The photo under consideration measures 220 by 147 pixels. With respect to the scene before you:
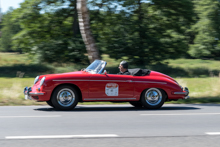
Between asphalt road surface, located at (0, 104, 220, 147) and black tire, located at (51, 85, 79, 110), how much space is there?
24 cm

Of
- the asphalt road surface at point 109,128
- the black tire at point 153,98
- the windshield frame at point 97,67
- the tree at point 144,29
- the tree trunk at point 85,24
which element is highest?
the tree at point 144,29

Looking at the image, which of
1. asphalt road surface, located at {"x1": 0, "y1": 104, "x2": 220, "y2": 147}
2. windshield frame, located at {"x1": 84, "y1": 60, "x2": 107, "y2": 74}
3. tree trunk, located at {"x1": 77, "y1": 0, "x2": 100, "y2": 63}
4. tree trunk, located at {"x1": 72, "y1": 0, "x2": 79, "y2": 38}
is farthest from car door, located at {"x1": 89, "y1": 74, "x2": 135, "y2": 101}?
tree trunk, located at {"x1": 72, "y1": 0, "x2": 79, "y2": 38}

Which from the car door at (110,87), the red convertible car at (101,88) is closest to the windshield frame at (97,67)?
the red convertible car at (101,88)

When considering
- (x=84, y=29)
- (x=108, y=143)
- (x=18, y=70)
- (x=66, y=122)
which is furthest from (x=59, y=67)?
(x=108, y=143)

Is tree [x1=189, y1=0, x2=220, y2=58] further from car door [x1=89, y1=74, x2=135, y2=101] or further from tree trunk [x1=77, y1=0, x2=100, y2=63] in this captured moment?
car door [x1=89, y1=74, x2=135, y2=101]

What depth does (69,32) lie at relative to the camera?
26.8 metres

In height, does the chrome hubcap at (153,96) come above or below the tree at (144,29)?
below

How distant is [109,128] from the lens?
661 centimetres

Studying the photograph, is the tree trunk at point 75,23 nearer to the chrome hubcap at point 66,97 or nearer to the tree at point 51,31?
the tree at point 51,31

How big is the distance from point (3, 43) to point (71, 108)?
55.7 m

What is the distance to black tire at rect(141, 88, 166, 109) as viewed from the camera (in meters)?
9.47

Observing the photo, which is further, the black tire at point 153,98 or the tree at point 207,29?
the tree at point 207,29

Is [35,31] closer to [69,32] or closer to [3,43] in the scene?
[69,32]

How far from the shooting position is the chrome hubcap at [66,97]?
8.96 metres
